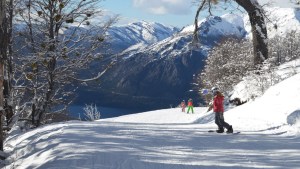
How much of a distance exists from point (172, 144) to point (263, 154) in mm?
2175

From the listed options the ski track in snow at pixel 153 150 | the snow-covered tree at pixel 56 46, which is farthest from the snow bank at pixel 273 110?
the snow-covered tree at pixel 56 46

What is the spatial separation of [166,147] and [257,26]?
14253 millimetres

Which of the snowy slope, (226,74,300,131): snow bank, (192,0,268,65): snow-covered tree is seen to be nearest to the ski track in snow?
the snowy slope

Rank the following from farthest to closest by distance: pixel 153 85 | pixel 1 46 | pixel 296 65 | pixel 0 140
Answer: pixel 153 85, pixel 296 65, pixel 0 140, pixel 1 46

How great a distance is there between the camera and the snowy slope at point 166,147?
8.01 metres

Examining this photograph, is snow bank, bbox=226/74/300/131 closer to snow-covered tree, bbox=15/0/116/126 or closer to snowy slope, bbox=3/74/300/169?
snowy slope, bbox=3/74/300/169

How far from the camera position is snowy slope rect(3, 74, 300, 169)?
315 inches

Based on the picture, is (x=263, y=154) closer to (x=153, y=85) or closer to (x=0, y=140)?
(x=0, y=140)

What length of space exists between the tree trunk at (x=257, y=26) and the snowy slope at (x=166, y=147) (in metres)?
8.32

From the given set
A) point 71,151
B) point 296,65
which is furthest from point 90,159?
point 296,65

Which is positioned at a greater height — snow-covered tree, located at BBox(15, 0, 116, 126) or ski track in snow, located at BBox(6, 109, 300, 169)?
snow-covered tree, located at BBox(15, 0, 116, 126)

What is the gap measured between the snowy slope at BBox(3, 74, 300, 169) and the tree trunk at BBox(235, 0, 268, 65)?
832 centimetres

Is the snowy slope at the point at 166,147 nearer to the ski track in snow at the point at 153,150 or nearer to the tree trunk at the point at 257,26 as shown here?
the ski track in snow at the point at 153,150

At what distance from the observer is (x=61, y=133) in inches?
421
